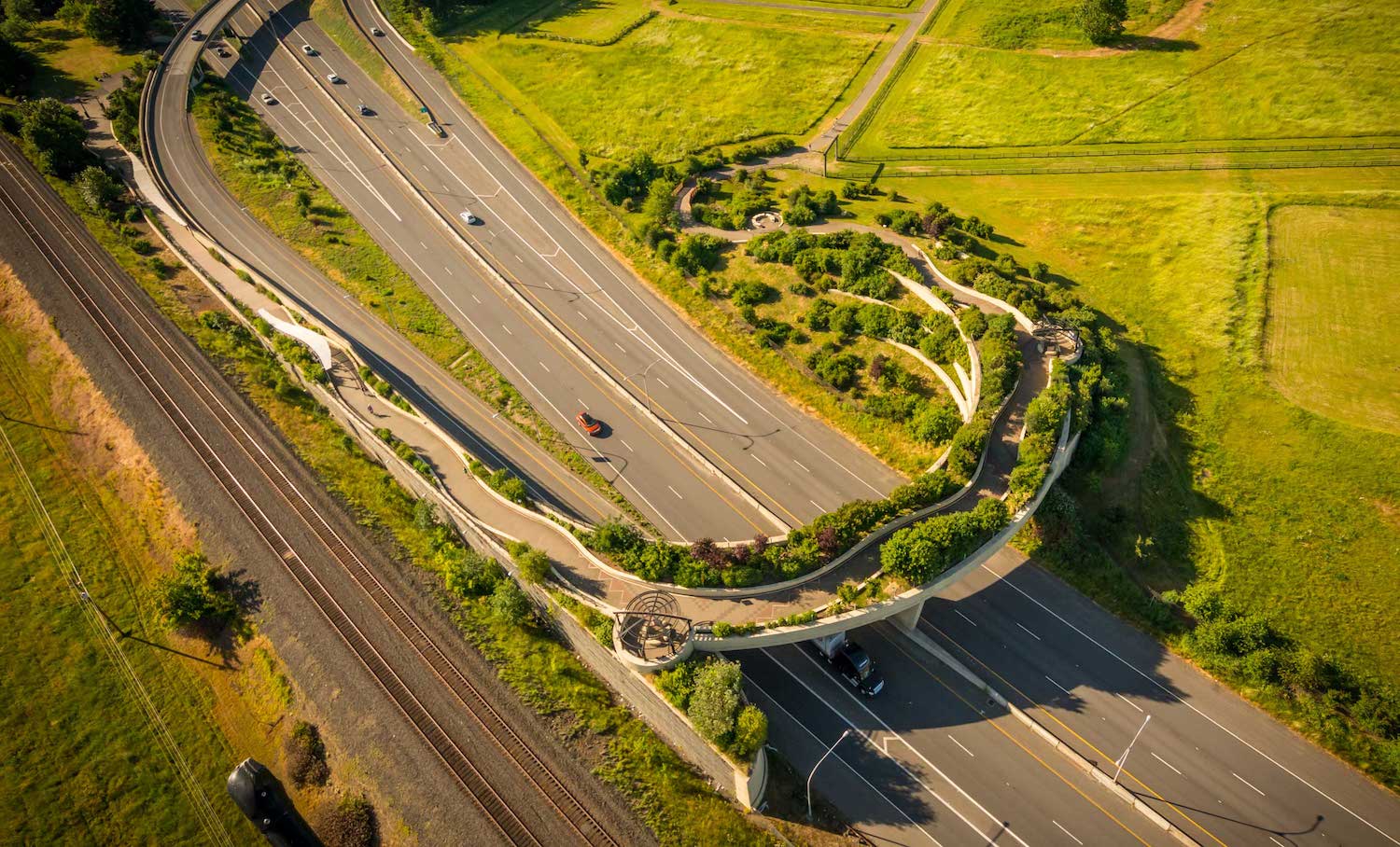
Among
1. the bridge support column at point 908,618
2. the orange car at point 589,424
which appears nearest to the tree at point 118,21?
the orange car at point 589,424

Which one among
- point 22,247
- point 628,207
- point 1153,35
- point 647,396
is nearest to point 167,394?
point 22,247

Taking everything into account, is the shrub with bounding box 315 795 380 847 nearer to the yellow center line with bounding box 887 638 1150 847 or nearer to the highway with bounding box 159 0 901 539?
the highway with bounding box 159 0 901 539

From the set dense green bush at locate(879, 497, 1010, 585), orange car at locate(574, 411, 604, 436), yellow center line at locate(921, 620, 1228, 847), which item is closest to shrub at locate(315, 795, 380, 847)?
orange car at locate(574, 411, 604, 436)

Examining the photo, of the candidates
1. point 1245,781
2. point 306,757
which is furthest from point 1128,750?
point 306,757

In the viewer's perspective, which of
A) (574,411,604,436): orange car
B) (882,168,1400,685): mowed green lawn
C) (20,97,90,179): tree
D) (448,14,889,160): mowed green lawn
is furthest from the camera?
(448,14,889,160): mowed green lawn

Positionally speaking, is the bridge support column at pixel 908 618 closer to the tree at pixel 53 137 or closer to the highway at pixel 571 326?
the highway at pixel 571 326

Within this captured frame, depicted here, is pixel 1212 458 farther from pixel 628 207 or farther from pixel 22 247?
pixel 22 247
